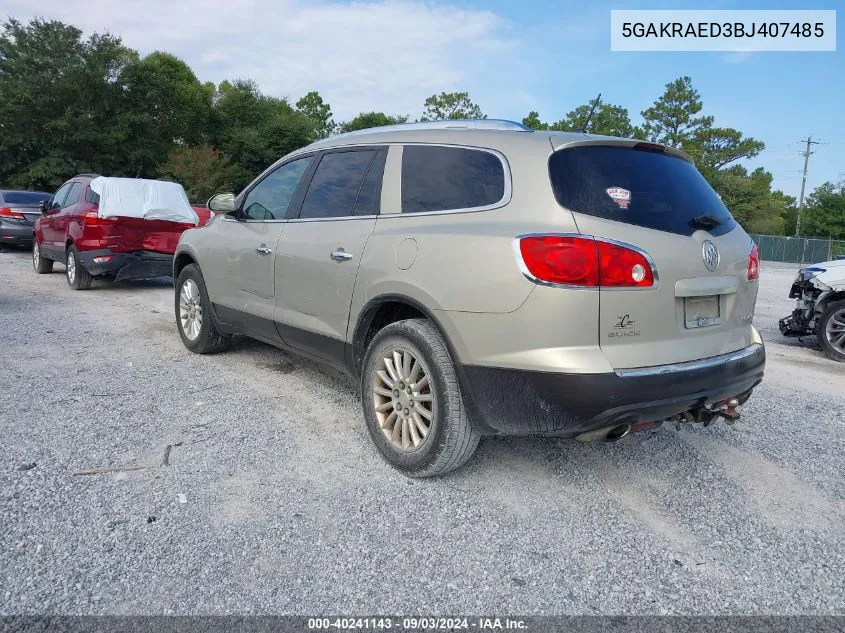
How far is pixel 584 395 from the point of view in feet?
8.52

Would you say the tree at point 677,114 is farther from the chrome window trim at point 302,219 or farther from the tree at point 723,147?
the chrome window trim at point 302,219

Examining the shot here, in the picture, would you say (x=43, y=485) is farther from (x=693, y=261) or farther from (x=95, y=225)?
(x=95, y=225)

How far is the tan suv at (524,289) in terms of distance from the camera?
8.67 feet

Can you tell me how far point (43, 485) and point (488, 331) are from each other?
2285 mm

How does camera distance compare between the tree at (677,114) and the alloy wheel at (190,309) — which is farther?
the tree at (677,114)

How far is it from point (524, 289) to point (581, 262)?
26 centimetres

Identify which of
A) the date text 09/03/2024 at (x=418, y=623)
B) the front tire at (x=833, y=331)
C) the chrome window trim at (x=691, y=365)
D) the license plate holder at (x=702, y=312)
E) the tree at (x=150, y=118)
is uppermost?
the tree at (x=150, y=118)

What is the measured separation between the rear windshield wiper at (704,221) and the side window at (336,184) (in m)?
1.86

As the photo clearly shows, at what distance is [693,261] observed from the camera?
2.87 m

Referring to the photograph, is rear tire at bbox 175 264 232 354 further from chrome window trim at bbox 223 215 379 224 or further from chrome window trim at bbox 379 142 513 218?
chrome window trim at bbox 379 142 513 218

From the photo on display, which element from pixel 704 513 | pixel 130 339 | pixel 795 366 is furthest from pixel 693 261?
pixel 130 339

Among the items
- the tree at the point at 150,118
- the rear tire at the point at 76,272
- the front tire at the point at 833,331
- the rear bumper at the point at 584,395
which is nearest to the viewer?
the rear bumper at the point at 584,395

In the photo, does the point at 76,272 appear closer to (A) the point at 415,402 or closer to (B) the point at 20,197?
(B) the point at 20,197

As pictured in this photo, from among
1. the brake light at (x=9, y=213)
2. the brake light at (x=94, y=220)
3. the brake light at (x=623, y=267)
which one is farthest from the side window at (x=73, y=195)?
the brake light at (x=623, y=267)
